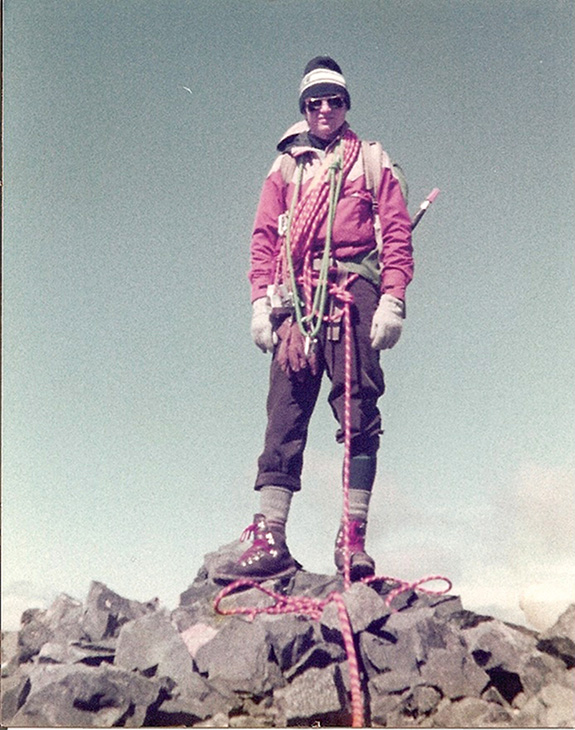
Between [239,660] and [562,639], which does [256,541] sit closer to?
[239,660]

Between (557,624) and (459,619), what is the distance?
15.5 inches

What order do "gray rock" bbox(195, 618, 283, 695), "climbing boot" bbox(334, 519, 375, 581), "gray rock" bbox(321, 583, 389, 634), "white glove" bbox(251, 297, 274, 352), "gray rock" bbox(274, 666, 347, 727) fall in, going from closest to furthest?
"gray rock" bbox(274, 666, 347, 727)
"gray rock" bbox(195, 618, 283, 695)
"gray rock" bbox(321, 583, 389, 634)
"climbing boot" bbox(334, 519, 375, 581)
"white glove" bbox(251, 297, 274, 352)

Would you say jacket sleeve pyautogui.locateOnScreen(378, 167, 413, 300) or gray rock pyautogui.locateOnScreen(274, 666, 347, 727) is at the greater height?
jacket sleeve pyautogui.locateOnScreen(378, 167, 413, 300)

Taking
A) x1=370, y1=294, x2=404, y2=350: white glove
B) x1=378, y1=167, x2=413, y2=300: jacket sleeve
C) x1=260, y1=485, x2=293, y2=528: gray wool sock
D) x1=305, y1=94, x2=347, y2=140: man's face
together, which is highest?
x1=305, y1=94, x2=347, y2=140: man's face

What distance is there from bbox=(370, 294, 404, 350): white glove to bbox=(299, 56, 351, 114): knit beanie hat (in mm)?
978

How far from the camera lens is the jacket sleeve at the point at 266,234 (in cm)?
374

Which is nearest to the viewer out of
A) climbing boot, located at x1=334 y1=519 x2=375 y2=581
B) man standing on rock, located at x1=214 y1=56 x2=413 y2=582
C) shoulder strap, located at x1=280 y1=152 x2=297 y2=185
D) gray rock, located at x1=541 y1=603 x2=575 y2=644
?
gray rock, located at x1=541 y1=603 x2=575 y2=644

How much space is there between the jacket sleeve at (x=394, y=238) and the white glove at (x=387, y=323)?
0.16 feet

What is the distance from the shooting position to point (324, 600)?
322 cm

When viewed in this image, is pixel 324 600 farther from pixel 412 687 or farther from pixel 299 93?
pixel 299 93

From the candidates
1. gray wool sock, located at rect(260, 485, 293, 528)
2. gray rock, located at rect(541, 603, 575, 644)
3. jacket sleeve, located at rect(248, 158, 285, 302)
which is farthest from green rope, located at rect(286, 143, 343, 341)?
gray rock, located at rect(541, 603, 575, 644)

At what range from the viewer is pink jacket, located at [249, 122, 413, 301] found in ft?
12.0

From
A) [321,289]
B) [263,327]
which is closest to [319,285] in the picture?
[321,289]

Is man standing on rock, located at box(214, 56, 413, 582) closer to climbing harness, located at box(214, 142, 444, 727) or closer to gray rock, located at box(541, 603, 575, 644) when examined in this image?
climbing harness, located at box(214, 142, 444, 727)
